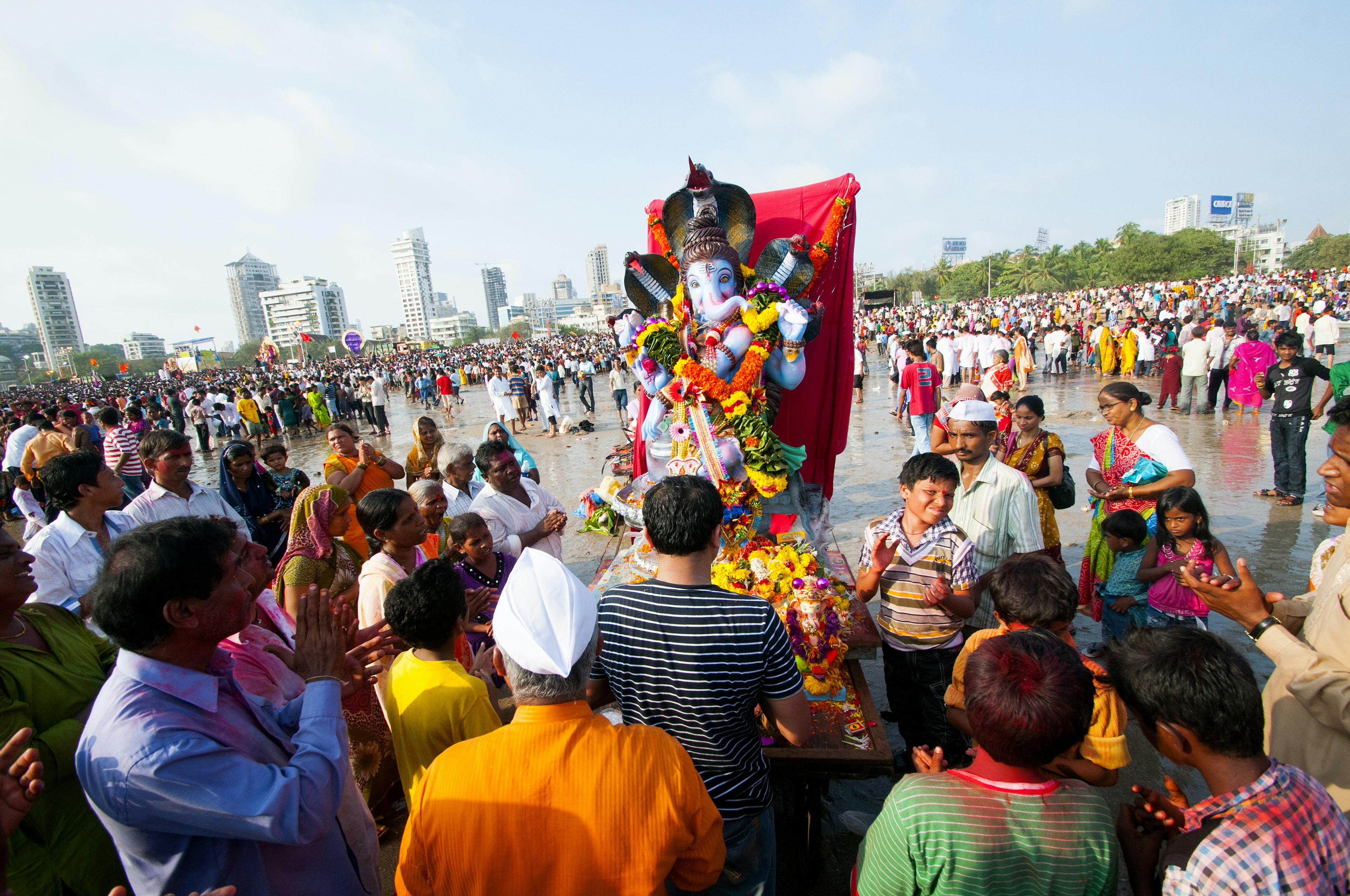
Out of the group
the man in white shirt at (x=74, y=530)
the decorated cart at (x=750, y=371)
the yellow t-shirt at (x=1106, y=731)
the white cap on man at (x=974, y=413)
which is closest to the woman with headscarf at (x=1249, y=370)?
the decorated cart at (x=750, y=371)

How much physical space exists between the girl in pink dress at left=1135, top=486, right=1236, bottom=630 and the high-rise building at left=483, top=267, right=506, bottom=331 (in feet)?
546

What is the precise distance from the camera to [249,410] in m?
15.6

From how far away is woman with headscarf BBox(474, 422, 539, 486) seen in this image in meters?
5.17

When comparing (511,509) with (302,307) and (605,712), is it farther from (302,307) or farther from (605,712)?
(302,307)

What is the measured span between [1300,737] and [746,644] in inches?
69.3

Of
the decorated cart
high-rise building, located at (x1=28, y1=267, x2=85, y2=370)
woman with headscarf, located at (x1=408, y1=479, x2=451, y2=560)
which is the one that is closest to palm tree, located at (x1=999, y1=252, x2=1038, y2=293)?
the decorated cart

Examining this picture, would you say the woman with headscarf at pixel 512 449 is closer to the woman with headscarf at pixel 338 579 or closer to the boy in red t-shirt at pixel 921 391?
the woman with headscarf at pixel 338 579

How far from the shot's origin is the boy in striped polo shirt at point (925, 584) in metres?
2.81

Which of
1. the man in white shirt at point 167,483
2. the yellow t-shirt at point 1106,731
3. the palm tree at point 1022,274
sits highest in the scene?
→ the palm tree at point 1022,274

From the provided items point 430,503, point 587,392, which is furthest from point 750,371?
Result: point 587,392

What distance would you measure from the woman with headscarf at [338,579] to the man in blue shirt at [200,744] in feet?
3.52

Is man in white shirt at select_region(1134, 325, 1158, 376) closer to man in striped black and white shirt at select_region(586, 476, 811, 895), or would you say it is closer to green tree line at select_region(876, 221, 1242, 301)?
man in striped black and white shirt at select_region(586, 476, 811, 895)

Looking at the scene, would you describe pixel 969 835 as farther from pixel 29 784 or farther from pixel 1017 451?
pixel 1017 451

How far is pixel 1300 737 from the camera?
1.92 m
